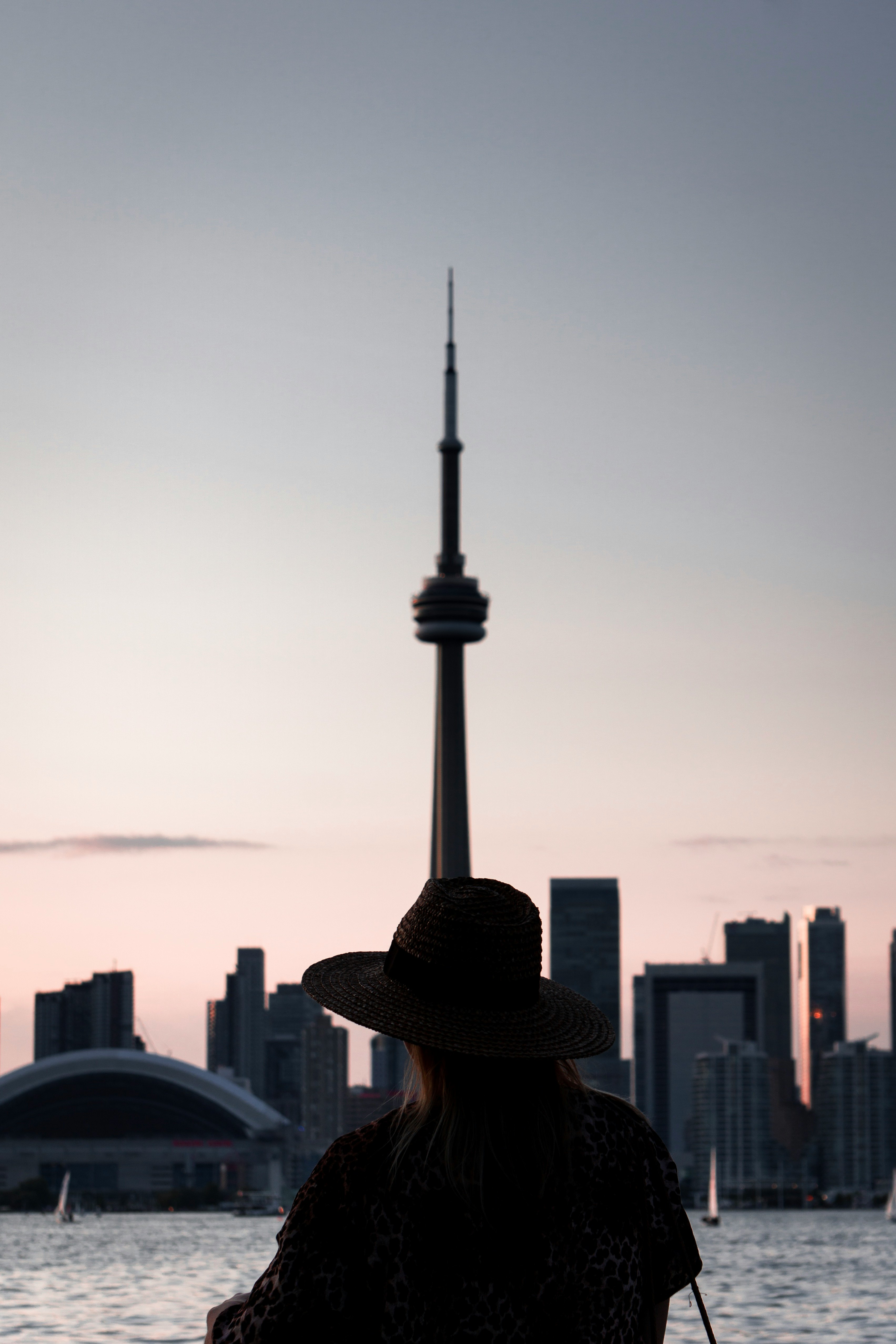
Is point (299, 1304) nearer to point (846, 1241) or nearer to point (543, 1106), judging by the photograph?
point (543, 1106)

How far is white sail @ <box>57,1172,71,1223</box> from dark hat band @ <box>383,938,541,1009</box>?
13838 centimetres

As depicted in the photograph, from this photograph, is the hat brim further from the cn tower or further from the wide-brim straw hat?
the cn tower

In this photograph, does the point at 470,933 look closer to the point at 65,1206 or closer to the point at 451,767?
the point at 451,767

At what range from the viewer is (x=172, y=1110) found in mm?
176125

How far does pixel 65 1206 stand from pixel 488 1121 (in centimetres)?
16717

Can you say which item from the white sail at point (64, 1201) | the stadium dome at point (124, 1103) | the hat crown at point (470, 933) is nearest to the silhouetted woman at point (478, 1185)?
the hat crown at point (470, 933)

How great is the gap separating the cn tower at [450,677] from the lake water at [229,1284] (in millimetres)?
31928

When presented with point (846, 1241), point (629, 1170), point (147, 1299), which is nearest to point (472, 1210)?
point (629, 1170)

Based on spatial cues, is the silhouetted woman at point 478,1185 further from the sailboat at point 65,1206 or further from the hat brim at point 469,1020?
the sailboat at point 65,1206

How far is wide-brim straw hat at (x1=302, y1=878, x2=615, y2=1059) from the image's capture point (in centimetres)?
319

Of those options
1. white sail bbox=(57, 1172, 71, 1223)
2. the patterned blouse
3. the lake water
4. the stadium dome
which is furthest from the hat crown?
the stadium dome

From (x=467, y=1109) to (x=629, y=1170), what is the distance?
1.18 ft

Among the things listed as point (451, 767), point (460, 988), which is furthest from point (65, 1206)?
point (460, 988)

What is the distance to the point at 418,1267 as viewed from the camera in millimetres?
3094
